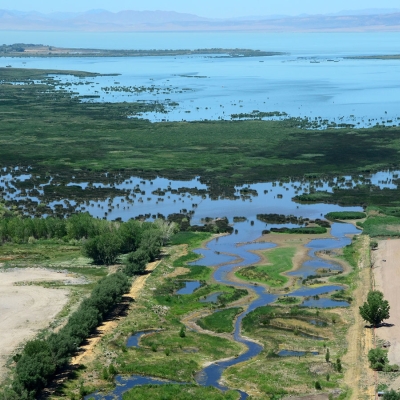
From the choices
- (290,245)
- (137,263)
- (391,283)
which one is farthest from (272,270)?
(137,263)

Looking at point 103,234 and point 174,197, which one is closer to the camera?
point 103,234

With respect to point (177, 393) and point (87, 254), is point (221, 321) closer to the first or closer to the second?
point (177, 393)

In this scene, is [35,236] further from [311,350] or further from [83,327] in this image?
[311,350]

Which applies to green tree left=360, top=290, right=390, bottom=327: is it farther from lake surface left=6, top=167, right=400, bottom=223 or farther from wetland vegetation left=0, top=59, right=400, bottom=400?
lake surface left=6, top=167, right=400, bottom=223

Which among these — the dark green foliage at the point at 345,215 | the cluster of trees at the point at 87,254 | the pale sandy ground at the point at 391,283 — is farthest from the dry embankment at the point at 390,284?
the cluster of trees at the point at 87,254

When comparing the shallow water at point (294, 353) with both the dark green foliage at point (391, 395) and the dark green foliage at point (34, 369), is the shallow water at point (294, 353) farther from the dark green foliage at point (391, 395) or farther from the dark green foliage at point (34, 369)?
the dark green foliage at point (34, 369)

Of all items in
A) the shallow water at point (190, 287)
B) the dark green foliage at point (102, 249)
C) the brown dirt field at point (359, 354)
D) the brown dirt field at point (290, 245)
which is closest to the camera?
the brown dirt field at point (359, 354)
